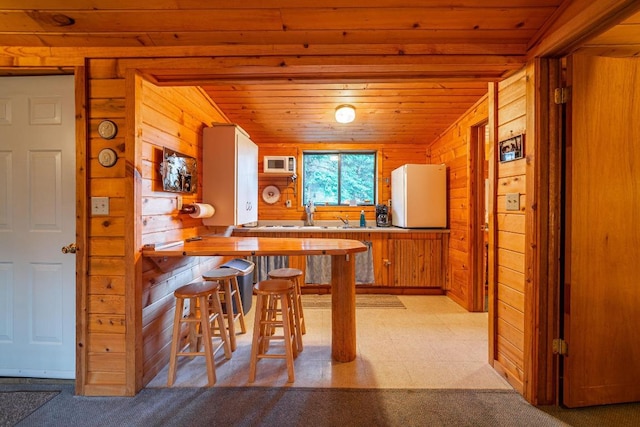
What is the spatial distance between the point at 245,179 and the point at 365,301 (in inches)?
80.9

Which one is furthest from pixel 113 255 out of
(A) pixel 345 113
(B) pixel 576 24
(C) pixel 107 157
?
(B) pixel 576 24

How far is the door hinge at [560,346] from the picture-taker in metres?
1.64

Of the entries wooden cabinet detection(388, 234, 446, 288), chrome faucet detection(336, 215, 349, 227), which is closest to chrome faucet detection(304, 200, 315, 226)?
chrome faucet detection(336, 215, 349, 227)

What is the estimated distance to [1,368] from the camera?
6.12 ft

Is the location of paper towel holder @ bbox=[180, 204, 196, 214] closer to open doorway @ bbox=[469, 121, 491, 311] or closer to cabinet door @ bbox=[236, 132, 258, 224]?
cabinet door @ bbox=[236, 132, 258, 224]

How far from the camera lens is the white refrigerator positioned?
3588 mm

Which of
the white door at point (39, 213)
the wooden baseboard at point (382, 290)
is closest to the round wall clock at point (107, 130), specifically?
the white door at point (39, 213)

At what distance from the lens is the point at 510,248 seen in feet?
6.10

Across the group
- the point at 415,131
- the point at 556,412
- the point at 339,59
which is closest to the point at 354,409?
the point at 556,412

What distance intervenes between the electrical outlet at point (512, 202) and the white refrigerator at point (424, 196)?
173 centimetres

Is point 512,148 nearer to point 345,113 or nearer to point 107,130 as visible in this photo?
point 345,113

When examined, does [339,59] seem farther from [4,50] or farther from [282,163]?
[282,163]

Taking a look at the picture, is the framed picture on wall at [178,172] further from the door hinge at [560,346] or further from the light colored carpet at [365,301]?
the door hinge at [560,346]

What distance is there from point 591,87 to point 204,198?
9.97 ft
